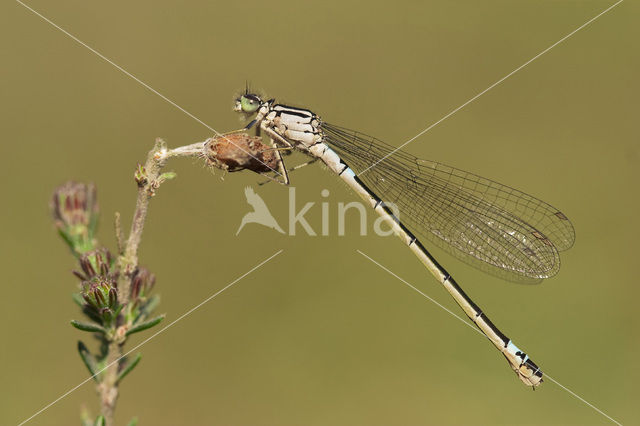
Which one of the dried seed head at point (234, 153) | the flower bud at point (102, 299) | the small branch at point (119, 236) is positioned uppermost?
the dried seed head at point (234, 153)

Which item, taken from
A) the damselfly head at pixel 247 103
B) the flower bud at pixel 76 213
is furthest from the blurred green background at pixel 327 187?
the flower bud at pixel 76 213

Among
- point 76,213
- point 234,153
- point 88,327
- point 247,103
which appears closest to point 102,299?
point 88,327

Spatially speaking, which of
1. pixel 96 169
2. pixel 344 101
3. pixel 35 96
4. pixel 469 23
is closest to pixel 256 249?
pixel 96 169

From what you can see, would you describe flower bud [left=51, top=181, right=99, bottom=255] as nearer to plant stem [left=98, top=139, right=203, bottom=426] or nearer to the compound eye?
plant stem [left=98, top=139, right=203, bottom=426]

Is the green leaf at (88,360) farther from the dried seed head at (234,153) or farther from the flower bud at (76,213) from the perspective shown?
the dried seed head at (234,153)

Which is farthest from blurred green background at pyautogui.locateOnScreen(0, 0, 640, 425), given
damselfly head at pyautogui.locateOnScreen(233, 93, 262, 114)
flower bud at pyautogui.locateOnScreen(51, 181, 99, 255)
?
flower bud at pyautogui.locateOnScreen(51, 181, 99, 255)

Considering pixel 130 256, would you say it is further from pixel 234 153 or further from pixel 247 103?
pixel 247 103
